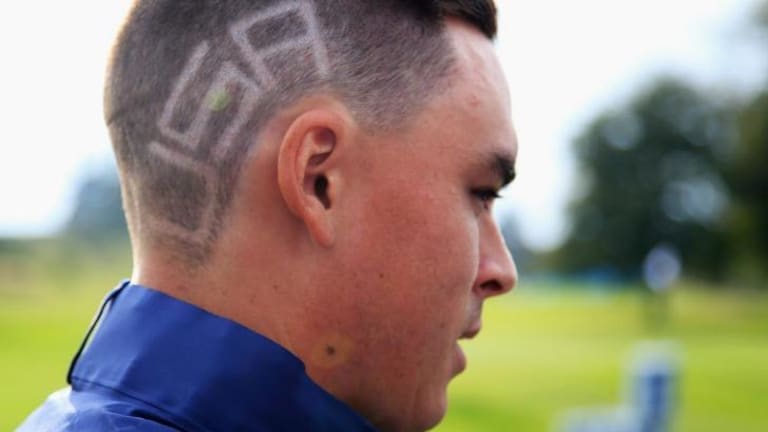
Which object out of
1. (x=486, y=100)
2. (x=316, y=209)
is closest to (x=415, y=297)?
(x=316, y=209)

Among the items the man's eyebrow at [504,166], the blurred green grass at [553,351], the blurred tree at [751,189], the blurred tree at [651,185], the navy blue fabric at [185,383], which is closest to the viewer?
the navy blue fabric at [185,383]

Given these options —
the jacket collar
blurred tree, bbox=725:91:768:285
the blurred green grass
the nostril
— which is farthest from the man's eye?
blurred tree, bbox=725:91:768:285

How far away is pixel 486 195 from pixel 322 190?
327mm

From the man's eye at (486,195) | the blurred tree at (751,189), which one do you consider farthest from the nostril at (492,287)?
the blurred tree at (751,189)

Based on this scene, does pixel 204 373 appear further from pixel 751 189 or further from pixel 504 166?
pixel 751 189

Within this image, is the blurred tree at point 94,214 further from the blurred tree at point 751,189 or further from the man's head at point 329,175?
the man's head at point 329,175

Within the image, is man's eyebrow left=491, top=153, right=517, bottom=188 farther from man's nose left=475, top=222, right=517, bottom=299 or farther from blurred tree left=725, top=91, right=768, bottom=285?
blurred tree left=725, top=91, right=768, bottom=285

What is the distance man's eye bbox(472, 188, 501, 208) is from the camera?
1.93 metres

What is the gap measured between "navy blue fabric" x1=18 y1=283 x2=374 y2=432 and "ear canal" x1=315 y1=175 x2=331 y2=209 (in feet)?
0.84

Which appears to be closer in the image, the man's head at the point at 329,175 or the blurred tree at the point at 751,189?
the man's head at the point at 329,175

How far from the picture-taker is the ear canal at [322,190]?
1.81 m

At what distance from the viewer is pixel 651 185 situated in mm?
61438

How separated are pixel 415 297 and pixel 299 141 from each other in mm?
345

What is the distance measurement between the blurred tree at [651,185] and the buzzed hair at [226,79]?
57.2 meters
